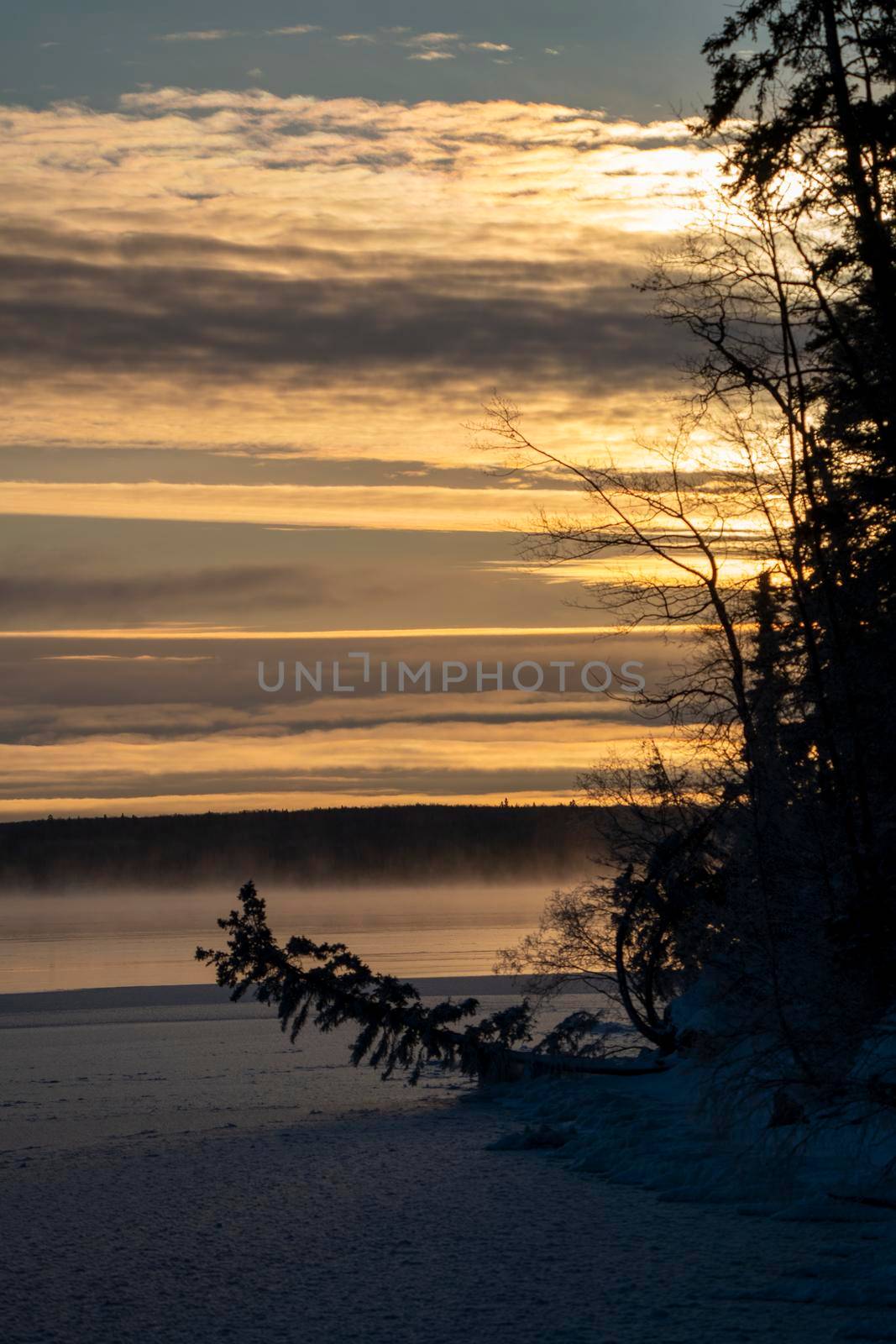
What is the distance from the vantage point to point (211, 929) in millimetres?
63375

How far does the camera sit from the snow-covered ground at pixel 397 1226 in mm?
10109

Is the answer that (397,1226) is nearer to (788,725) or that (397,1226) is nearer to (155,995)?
(788,725)

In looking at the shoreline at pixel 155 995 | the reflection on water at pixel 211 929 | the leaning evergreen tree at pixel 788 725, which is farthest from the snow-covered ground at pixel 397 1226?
the reflection on water at pixel 211 929

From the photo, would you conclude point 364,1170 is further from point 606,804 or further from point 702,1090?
point 606,804

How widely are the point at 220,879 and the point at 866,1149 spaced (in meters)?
133

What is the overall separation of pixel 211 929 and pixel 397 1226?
51727 millimetres

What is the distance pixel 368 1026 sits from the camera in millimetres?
20484

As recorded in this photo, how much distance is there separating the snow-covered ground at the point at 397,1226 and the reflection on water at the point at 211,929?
767 inches

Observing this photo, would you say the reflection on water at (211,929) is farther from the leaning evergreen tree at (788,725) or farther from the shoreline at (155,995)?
the leaning evergreen tree at (788,725)

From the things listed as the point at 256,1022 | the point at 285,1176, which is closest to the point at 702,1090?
the point at 285,1176

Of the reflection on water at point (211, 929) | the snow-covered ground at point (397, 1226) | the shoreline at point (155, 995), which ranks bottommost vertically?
the snow-covered ground at point (397, 1226)

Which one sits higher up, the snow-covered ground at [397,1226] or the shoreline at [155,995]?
the shoreline at [155,995]

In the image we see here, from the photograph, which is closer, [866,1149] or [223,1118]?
[866,1149]

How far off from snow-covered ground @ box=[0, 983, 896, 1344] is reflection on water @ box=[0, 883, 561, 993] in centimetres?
1947
